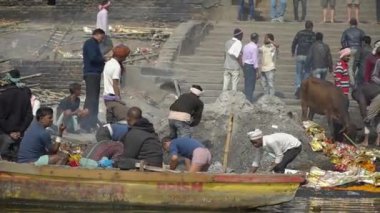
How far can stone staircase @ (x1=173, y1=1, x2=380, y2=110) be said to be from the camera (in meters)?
26.2

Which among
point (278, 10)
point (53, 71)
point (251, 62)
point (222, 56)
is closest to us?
point (251, 62)

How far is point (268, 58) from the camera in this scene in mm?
25109

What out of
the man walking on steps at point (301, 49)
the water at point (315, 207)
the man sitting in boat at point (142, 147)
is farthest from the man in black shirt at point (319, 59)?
the man sitting in boat at point (142, 147)

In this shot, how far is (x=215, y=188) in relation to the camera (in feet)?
51.5

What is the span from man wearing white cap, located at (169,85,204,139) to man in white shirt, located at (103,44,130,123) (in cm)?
88

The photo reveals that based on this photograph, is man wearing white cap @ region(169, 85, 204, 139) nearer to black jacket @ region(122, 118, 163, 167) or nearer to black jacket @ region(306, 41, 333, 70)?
black jacket @ region(122, 118, 163, 167)

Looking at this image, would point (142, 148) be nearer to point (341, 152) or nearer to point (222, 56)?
point (341, 152)

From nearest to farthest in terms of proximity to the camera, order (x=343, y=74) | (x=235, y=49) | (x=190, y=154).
A: (x=190, y=154), (x=343, y=74), (x=235, y=49)

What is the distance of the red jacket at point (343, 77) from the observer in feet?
78.8

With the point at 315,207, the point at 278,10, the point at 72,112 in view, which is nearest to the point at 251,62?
the point at 72,112

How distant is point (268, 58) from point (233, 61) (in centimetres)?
82

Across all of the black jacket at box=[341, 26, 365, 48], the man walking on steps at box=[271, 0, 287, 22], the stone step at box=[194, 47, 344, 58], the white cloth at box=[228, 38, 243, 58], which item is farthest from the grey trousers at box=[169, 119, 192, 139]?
the man walking on steps at box=[271, 0, 287, 22]

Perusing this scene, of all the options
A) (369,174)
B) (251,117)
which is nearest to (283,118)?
(251,117)

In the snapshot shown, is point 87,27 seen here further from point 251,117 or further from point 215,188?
point 215,188
